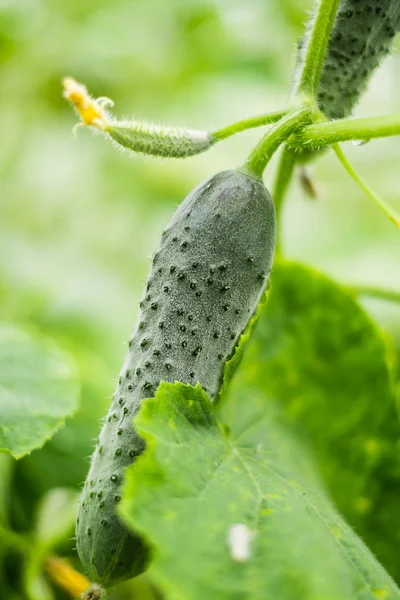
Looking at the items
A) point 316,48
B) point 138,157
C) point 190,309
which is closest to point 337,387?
point 190,309

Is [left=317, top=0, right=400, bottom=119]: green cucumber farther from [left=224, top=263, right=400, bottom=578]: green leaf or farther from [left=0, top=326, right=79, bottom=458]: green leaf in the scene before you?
[left=0, top=326, right=79, bottom=458]: green leaf

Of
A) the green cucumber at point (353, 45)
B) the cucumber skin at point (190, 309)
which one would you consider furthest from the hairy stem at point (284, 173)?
the cucumber skin at point (190, 309)

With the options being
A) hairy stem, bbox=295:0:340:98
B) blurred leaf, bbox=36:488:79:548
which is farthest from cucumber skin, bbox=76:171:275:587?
blurred leaf, bbox=36:488:79:548

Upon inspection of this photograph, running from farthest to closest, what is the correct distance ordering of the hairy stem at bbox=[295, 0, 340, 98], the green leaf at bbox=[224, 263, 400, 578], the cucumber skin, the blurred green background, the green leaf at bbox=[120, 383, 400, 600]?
the blurred green background → the green leaf at bbox=[224, 263, 400, 578] → the hairy stem at bbox=[295, 0, 340, 98] → the cucumber skin → the green leaf at bbox=[120, 383, 400, 600]

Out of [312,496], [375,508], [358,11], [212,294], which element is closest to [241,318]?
[212,294]

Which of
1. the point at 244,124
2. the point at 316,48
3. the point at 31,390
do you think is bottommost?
the point at 31,390

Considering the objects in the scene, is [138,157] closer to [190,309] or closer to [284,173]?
[284,173]
